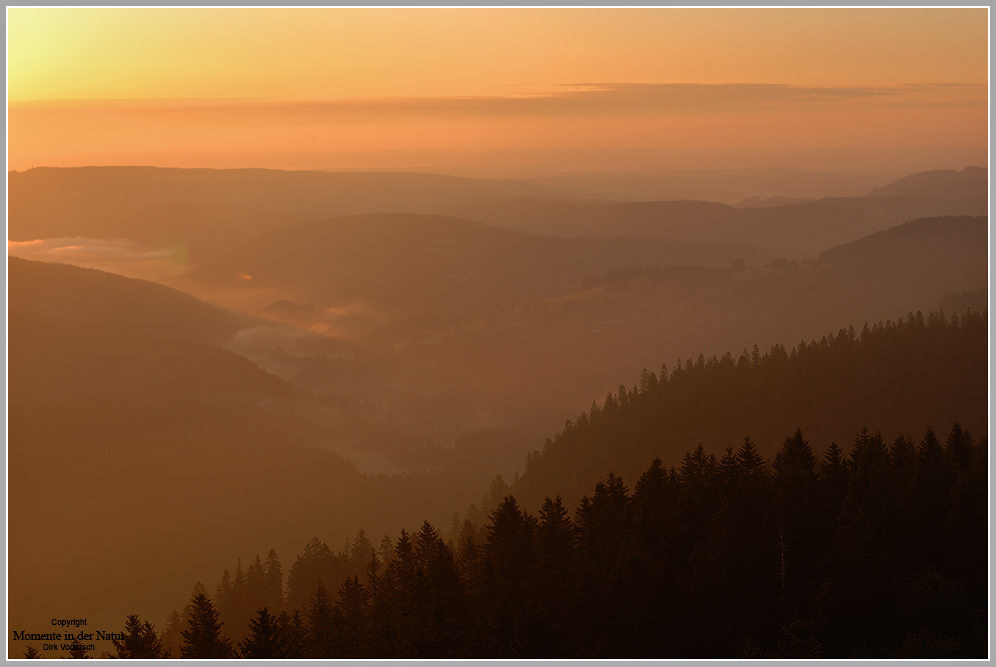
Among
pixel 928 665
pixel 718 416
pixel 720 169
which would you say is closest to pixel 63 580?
pixel 718 416

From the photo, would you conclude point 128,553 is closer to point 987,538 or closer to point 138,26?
→ point 138,26

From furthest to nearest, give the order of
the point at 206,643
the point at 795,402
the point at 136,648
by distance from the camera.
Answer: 1. the point at 795,402
2. the point at 136,648
3. the point at 206,643

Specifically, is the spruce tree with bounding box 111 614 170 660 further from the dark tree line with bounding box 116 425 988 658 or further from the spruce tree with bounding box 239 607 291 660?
the spruce tree with bounding box 239 607 291 660

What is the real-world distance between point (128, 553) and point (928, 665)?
601 feet

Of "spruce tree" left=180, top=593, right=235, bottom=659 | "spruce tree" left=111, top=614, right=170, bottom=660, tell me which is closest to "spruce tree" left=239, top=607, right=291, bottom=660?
"spruce tree" left=180, top=593, right=235, bottom=659

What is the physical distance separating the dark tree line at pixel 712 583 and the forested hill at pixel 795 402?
251ft

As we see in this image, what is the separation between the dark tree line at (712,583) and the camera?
34875mm

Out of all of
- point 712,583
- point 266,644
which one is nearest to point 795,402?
point 712,583

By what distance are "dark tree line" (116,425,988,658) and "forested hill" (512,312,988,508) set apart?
251 feet

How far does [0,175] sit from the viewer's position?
3934cm

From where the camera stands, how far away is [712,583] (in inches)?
1462

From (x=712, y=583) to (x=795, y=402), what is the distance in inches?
3567

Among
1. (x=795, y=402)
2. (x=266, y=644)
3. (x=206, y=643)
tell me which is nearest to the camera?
(x=266, y=644)

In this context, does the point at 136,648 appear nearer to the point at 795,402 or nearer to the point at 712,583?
the point at 712,583
